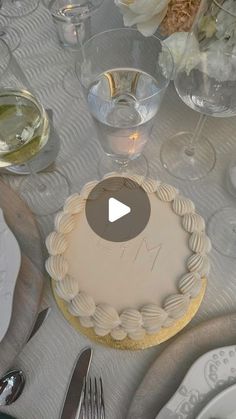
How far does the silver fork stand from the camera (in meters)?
0.43

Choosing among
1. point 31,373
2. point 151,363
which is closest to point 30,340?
point 31,373

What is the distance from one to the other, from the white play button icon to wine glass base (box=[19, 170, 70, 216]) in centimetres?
11

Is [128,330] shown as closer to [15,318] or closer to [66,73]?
[15,318]

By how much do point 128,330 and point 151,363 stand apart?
2.6 inches

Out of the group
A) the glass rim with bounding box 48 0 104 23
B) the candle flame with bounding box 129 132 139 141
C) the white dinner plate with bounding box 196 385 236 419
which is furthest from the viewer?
the glass rim with bounding box 48 0 104 23

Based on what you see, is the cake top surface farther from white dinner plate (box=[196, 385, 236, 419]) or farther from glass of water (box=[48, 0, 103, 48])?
glass of water (box=[48, 0, 103, 48])

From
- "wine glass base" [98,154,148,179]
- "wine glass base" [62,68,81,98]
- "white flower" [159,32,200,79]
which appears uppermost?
"white flower" [159,32,200,79]

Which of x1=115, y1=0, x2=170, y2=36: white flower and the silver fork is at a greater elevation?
x1=115, y1=0, x2=170, y2=36: white flower

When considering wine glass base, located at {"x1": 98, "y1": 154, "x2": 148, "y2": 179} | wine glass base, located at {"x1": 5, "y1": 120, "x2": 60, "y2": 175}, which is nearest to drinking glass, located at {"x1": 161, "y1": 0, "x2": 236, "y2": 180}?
wine glass base, located at {"x1": 98, "y1": 154, "x2": 148, "y2": 179}

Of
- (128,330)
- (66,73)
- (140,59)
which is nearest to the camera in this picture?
(128,330)

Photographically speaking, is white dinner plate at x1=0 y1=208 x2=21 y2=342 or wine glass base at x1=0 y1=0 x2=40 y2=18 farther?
wine glass base at x1=0 y1=0 x2=40 y2=18

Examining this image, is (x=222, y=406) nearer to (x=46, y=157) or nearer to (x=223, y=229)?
(x=223, y=229)

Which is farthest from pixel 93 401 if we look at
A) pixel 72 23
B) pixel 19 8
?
pixel 19 8

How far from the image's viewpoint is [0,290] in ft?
1.44
